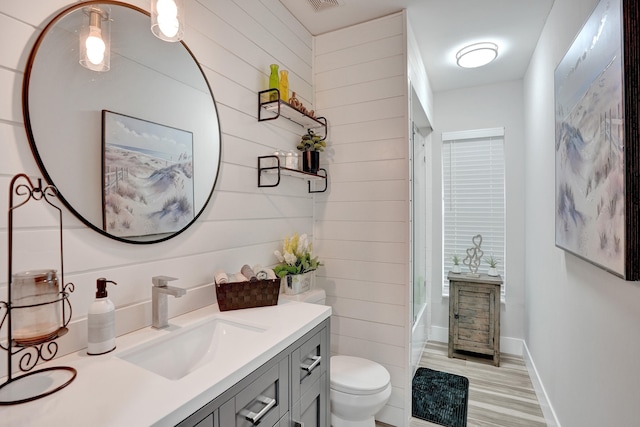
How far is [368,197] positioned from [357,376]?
43.5 inches

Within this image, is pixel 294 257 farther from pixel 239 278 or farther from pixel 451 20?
pixel 451 20

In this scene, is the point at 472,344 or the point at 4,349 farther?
the point at 472,344

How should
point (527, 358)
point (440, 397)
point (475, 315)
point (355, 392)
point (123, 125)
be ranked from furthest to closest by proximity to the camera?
point (475, 315)
point (527, 358)
point (440, 397)
point (355, 392)
point (123, 125)

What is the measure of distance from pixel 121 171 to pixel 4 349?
59 cm

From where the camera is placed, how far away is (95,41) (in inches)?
40.6

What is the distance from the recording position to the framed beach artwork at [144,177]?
1093mm

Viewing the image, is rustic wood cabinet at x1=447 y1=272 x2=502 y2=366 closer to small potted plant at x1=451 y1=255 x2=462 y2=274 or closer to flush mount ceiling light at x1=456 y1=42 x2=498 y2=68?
small potted plant at x1=451 y1=255 x2=462 y2=274

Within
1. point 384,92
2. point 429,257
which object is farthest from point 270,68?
point 429,257

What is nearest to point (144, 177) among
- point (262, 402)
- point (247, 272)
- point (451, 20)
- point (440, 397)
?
point (247, 272)

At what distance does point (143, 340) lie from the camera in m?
1.08

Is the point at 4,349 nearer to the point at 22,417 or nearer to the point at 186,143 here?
the point at 22,417

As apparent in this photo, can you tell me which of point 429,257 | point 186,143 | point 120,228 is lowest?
point 429,257

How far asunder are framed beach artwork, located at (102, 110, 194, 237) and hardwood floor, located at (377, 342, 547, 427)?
2.02 meters

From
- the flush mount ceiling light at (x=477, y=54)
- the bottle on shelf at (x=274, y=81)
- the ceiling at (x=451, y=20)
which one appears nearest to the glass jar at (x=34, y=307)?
the bottle on shelf at (x=274, y=81)
